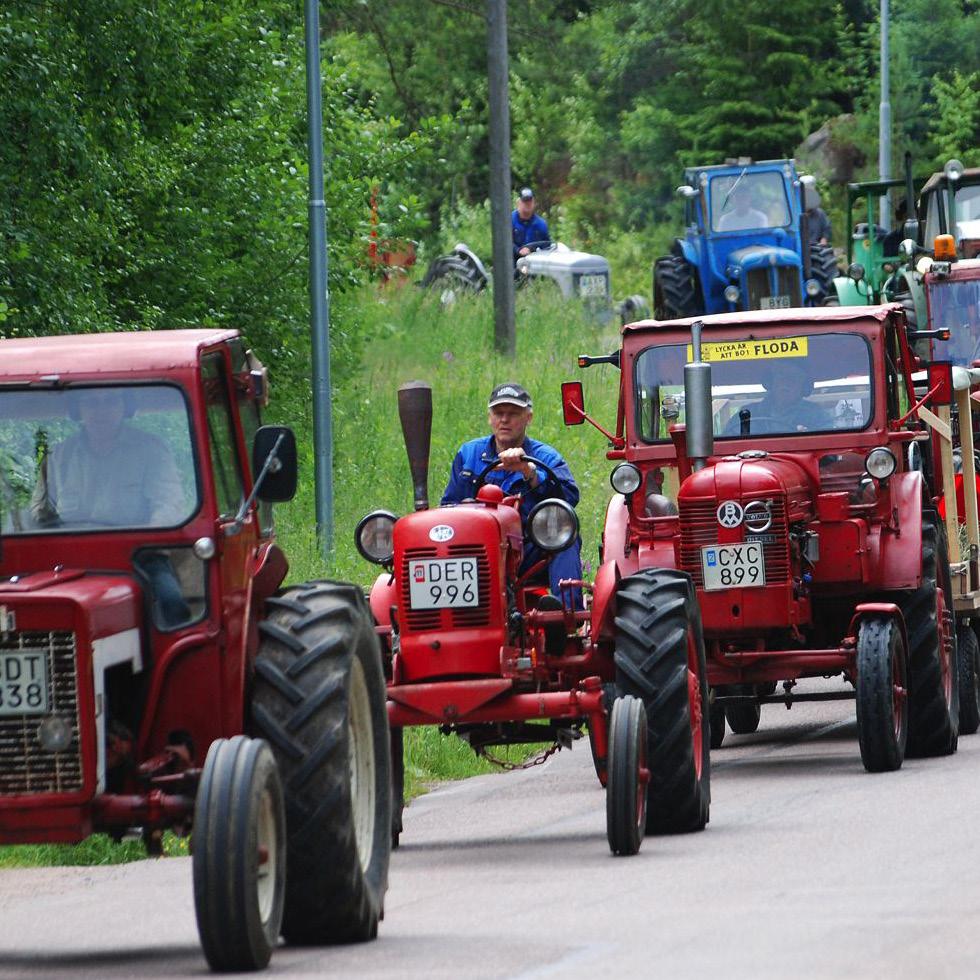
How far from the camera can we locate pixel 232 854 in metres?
8.12

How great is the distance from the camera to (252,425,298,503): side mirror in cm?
922

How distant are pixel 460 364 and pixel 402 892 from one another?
851 inches

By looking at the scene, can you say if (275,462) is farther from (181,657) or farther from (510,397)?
(510,397)

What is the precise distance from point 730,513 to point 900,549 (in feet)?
4.01

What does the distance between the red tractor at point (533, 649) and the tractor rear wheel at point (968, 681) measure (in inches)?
179

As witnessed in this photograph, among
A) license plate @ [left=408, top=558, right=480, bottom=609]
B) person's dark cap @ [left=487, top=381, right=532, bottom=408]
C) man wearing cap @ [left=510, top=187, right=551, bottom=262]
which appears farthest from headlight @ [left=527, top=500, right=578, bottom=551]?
man wearing cap @ [left=510, top=187, right=551, bottom=262]

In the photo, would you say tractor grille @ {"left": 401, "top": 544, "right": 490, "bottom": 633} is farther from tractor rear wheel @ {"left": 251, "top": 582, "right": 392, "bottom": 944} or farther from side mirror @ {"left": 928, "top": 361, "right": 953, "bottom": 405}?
side mirror @ {"left": 928, "top": 361, "right": 953, "bottom": 405}

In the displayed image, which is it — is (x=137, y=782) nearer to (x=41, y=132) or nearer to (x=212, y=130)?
(x=41, y=132)

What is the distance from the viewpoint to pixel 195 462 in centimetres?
920

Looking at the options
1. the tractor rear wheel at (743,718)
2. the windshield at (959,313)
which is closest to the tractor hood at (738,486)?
the tractor rear wheel at (743,718)

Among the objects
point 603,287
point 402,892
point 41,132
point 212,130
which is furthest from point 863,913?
point 603,287

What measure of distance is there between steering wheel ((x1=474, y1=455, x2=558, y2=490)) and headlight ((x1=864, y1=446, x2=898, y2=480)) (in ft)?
8.42

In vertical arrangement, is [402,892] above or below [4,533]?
below

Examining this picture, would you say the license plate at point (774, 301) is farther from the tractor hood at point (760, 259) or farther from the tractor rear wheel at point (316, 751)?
the tractor rear wheel at point (316, 751)
